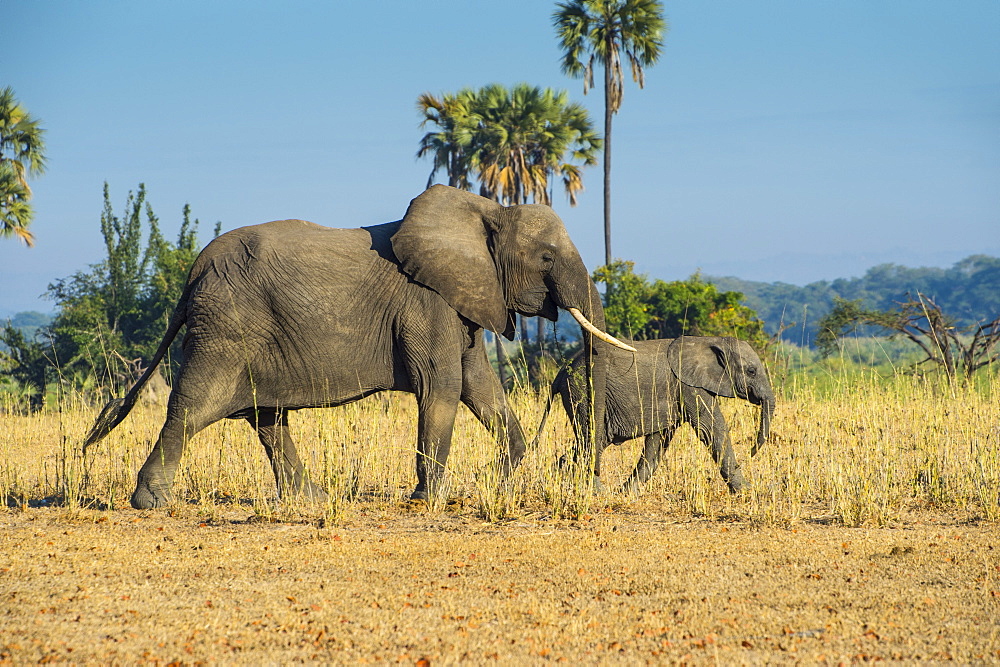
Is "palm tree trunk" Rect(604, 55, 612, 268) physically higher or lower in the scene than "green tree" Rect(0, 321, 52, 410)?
higher

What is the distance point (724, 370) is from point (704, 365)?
0.60ft

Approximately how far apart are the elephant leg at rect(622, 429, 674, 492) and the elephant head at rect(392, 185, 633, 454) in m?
1.24

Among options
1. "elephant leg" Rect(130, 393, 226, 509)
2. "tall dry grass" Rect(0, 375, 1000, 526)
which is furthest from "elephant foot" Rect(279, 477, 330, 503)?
"elephant leg" Rect(130, 393, 226, 509)

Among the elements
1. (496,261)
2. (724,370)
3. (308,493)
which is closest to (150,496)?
(308,493)

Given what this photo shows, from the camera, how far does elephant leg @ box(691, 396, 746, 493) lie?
346 inches

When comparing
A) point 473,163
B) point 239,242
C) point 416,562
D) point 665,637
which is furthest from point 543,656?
point 473,163

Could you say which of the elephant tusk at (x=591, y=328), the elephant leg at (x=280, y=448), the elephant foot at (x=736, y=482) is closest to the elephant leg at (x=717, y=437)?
the elephant foot at (x=736, y=482)

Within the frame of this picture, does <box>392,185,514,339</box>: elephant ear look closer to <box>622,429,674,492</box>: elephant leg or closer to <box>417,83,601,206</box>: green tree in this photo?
<box>622,429,674,492</box>: elephant leg

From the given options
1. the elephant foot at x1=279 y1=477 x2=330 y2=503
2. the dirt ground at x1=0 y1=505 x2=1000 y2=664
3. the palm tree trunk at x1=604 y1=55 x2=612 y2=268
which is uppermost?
the palm tree trunk at x1=604 y1=55 x2=612 y2=268

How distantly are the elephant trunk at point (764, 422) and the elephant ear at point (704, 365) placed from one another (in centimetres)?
32

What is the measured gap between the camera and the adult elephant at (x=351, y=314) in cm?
742

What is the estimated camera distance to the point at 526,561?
230 inches

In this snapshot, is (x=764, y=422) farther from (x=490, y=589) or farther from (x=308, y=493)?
(x=490, y=589)

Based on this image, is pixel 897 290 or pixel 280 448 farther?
pixel 897 290
